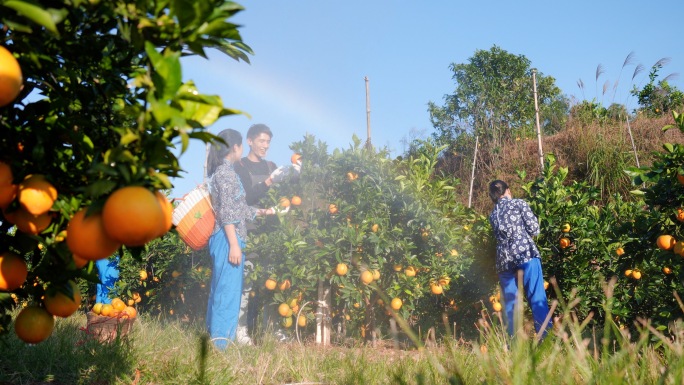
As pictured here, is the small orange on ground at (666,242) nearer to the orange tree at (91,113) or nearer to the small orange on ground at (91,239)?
the orange tree at (91,113)

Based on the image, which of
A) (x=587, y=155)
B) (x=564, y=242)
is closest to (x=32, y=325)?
(x=564, y=242)

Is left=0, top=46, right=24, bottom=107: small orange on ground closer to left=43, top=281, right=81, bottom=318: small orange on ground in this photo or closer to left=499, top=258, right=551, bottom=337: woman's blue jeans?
left=43, top=281, right=81, bottom=318: small orange on ground

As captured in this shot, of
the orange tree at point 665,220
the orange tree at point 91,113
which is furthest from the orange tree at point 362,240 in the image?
the orange tree at point 91,113

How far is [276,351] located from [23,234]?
246cm

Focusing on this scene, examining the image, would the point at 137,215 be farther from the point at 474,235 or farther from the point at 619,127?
the point at 619,127

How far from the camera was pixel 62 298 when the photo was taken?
4.66 ft

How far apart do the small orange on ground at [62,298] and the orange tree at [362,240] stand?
345 centimetres

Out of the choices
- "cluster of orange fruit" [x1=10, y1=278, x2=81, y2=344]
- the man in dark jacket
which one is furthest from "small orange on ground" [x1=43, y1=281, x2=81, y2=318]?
the man in dark jacket

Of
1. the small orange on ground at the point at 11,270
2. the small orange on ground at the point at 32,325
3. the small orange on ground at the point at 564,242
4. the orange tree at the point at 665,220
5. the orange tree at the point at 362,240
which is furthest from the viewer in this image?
the small orange on ground at the point at 564,242

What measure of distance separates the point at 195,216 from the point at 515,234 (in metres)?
2.67

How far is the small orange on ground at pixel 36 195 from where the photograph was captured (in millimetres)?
1144

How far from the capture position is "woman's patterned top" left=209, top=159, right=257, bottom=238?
4.63 metres

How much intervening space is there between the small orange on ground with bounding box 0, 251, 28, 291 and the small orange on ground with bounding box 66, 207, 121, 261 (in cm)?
36

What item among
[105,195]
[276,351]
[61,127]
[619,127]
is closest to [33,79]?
[61,127]
